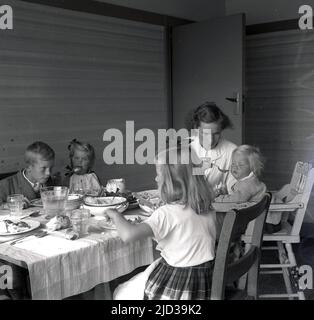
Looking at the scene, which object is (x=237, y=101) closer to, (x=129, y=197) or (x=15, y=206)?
(x=129, y=197)

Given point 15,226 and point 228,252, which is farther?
point 15,226

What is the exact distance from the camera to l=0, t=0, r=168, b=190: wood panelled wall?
121 inches

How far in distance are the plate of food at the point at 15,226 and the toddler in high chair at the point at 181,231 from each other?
0.39 m

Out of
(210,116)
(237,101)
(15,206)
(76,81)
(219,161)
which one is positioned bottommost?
(15,206)

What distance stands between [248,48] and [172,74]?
75 cm

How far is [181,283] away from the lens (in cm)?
163

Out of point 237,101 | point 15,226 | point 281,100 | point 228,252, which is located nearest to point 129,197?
point 15,226

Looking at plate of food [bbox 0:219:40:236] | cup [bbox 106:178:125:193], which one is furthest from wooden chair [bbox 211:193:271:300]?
cup [bbox 106:178:125:193]

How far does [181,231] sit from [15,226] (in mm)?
666

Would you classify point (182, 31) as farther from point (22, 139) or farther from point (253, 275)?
point (253, 275)

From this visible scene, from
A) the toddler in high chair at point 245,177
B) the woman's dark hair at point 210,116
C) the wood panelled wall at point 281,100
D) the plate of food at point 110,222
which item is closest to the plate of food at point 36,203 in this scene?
the plate of food at point 110,222

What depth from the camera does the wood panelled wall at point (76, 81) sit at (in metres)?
3.07

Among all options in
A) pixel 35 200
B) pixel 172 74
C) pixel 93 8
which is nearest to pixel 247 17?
pixel 172 74

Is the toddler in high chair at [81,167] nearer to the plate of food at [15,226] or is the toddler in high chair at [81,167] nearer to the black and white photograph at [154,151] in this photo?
the black and white photograph at [154,151]
